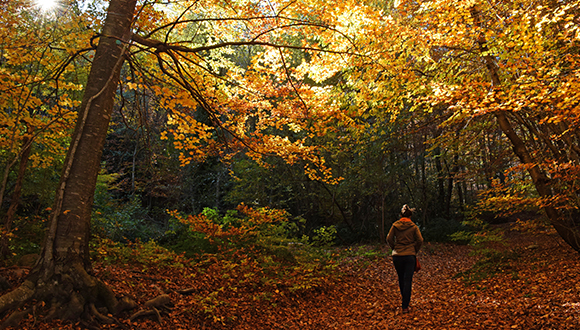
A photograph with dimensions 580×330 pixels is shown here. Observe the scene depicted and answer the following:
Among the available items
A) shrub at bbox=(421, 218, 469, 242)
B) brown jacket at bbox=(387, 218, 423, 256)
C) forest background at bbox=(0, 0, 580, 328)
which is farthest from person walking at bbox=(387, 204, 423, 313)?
shrub at bbox=(421, 218, 469, 242)

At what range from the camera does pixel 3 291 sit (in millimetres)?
3514

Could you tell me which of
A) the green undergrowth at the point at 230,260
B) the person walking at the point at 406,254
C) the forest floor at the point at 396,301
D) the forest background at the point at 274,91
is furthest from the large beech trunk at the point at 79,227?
the person walking at the point at 406,254

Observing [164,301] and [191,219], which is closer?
[164,301]

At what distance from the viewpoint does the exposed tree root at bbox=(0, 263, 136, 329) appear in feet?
10.3

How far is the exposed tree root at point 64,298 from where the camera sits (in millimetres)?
3154

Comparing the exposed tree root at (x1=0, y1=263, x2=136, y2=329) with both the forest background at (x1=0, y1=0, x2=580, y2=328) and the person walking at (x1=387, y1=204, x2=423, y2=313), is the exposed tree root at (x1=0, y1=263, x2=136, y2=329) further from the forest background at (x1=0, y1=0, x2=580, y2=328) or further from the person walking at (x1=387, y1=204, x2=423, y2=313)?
the person walking at (x1=387, y1=204, x2=423, y2=313)

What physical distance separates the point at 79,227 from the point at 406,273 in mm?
4465

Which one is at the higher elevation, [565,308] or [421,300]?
[565,308]

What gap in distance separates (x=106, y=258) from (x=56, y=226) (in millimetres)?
2145

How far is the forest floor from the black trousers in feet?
0.84

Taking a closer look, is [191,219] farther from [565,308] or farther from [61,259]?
[565,308]

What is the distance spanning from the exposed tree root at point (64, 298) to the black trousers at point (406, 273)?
12.8 ft

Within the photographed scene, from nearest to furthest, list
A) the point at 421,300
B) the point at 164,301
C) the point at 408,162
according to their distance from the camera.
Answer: the point at 164,301 → the point at 421,300 → the point at 408,162

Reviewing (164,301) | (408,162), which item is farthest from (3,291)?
(408,162)
